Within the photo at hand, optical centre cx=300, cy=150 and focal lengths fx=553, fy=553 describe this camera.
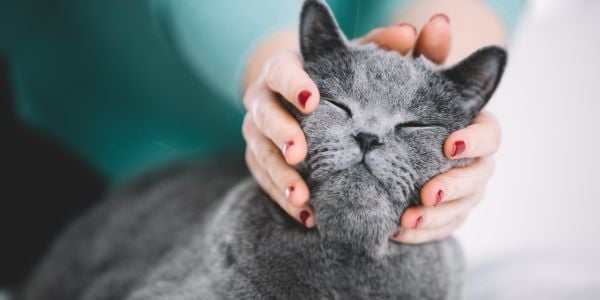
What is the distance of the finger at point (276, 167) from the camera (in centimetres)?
51

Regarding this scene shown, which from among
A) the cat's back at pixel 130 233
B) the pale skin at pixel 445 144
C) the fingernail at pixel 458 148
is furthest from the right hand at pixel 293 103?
the cat's back at pixel 130 233

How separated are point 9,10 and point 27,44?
0.24ft

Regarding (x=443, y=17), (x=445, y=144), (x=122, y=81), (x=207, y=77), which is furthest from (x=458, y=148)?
(x=122, y=81)

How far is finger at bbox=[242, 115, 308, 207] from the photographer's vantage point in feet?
1.66

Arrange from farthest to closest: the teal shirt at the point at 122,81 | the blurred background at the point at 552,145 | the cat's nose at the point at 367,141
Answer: the teal shirt at the point at 122,81
the blurred background at the point at 552,145
the cat's nose at the point at 367,141

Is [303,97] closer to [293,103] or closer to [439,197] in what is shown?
[293,103]

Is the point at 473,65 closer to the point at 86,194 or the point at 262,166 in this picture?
the point at 262,166

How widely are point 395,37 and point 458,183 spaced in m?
0.15

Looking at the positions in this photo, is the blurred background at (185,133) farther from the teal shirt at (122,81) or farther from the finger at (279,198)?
the finger at (279,198)

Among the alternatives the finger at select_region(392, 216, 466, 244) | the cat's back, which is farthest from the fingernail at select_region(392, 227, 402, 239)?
the cat's back

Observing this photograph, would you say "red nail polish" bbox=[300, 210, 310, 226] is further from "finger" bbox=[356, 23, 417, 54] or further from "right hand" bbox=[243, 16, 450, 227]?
"finger" bbox=[356, 23, 417, 54]

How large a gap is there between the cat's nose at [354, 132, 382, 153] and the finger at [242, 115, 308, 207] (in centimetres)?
7

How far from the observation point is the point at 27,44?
1.00m

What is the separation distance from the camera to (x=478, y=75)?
507mm
